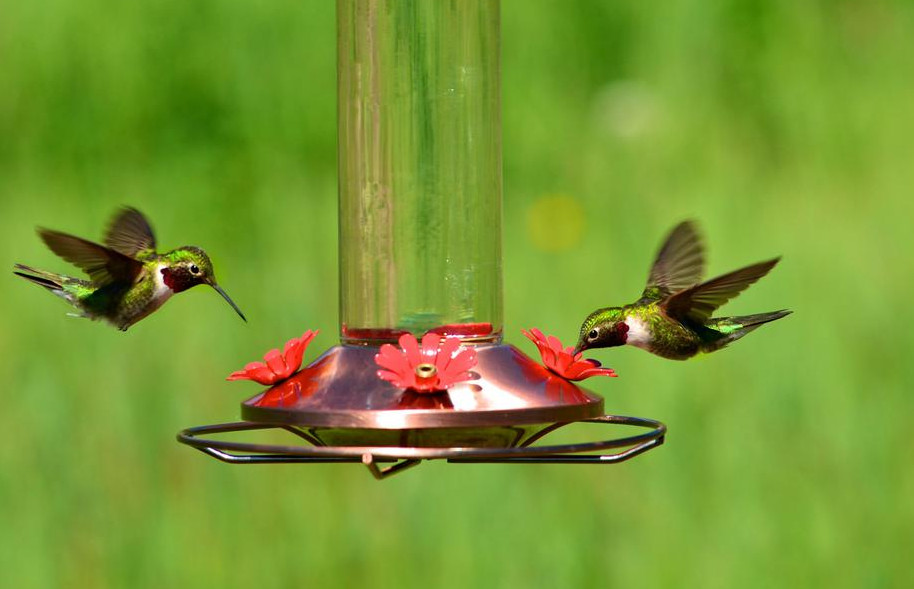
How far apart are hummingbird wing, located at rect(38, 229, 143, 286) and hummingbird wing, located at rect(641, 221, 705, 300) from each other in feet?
4.27

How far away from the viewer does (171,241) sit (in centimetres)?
877

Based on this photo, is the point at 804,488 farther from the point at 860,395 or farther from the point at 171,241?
the point at 171,241

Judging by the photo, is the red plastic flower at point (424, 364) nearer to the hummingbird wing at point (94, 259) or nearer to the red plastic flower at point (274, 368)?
the red plastic flower at point (274, 368)

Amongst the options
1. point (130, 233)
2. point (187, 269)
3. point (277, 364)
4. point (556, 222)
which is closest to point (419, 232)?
point (277, 364)

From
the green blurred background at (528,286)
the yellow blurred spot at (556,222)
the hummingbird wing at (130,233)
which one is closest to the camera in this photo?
the hummingbird wing at (130,233)

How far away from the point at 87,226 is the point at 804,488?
411cm

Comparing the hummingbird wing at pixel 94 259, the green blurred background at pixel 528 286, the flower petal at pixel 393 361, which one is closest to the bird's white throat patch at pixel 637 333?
the flower petal at pixel 393 361

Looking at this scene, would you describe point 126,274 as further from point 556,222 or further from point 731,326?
point 556,222

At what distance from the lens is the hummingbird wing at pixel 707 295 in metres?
3.60

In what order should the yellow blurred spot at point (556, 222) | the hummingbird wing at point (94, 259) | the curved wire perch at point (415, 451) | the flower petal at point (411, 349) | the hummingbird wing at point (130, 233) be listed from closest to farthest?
the curved wire perch at point (415, 451)
the flower petal at point (411, 349)
the hummingbird wing at point (94, 259)
the hummingbird wing at point (130, 233)
the yellow blurred spot at point (556, 222)

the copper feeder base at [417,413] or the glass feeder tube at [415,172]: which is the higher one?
the glass feeder tube at [415,172]

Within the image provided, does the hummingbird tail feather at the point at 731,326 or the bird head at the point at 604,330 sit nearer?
the bird head at the point at 604,330

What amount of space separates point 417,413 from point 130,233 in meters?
1.37

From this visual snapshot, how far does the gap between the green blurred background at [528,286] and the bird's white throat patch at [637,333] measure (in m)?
3.20
